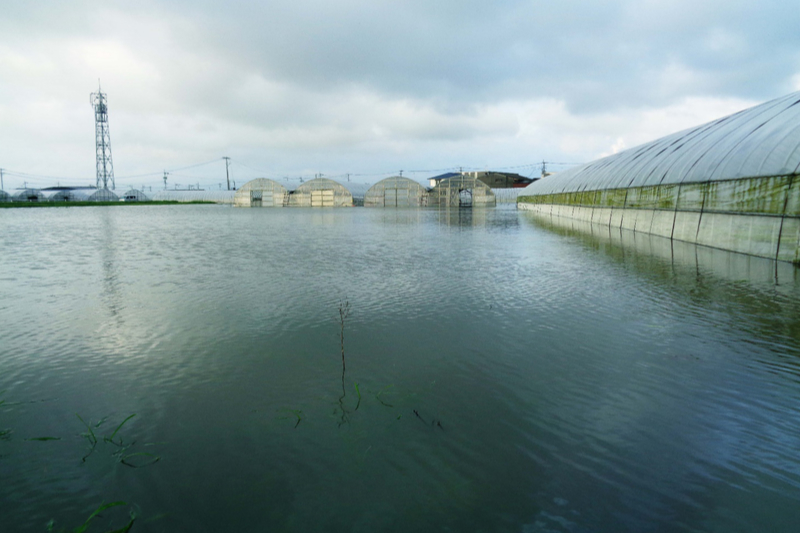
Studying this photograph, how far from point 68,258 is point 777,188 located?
877 inches

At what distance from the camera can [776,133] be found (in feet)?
51.6

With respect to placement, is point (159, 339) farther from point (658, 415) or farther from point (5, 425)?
point (658, 415)

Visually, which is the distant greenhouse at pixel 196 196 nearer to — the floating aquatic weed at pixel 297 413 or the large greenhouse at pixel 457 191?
the large greenhouse at pixel 457 191

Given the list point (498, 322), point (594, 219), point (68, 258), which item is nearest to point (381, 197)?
point (594, 219)

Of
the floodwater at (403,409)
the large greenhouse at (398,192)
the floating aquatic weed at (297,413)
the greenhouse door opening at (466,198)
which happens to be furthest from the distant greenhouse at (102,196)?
the floating aquatic weed at (297,413)

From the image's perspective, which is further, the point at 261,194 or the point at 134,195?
the point at 134,195

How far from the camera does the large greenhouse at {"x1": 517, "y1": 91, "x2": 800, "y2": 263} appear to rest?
14.0 meters

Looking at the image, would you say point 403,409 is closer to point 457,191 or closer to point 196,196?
point 457,191

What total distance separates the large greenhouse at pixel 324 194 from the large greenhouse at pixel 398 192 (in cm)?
541

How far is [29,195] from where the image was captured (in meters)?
111

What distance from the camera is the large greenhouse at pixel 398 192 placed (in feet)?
258

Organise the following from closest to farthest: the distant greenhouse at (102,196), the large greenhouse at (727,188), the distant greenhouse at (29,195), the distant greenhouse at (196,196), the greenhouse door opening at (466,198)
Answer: the large greenhouse at (727,188), the greenhouse door opening at (466,198), the distant greenhouse at (102,196), the distant greenhouse at (196,196), the distant greenhouse at (29,195)

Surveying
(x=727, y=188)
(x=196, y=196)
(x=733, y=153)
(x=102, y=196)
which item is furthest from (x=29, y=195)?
(x=727, y=188)

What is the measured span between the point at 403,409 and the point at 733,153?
60.1 feet
